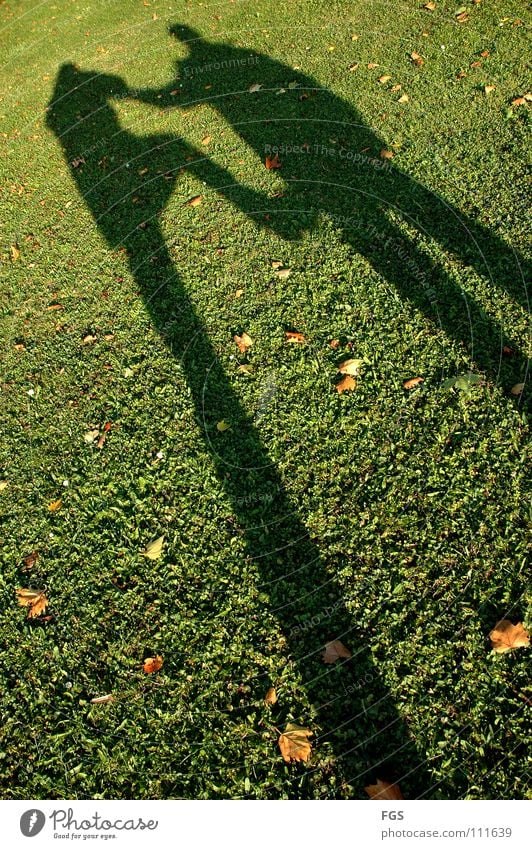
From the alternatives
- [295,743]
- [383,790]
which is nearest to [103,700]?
[295,743]

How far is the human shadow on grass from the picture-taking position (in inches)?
107

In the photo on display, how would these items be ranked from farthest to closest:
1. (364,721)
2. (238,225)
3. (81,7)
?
(81,7)
(238,225)
(364,721)

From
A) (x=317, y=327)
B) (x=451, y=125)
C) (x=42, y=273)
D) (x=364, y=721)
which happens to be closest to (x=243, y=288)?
(x=317, y=327)

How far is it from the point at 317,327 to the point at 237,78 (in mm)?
5290

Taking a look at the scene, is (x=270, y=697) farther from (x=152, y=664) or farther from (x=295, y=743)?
(x=152, y=664)

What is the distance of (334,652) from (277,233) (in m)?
3.86

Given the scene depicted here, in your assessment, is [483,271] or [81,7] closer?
[483,271]

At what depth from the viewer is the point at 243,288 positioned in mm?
4824

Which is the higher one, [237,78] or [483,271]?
[237,78]

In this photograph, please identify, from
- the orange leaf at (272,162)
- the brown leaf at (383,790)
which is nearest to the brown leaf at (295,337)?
the orange leaf at (272,162)

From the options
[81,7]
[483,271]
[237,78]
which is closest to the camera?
[483,271]

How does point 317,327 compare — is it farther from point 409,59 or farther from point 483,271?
point 409,59

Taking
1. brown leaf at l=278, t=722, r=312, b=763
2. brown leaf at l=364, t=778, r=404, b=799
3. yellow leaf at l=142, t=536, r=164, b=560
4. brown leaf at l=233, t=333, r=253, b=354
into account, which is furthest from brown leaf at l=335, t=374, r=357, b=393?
brown leaf at l=364, t=778, r=404, b=799
